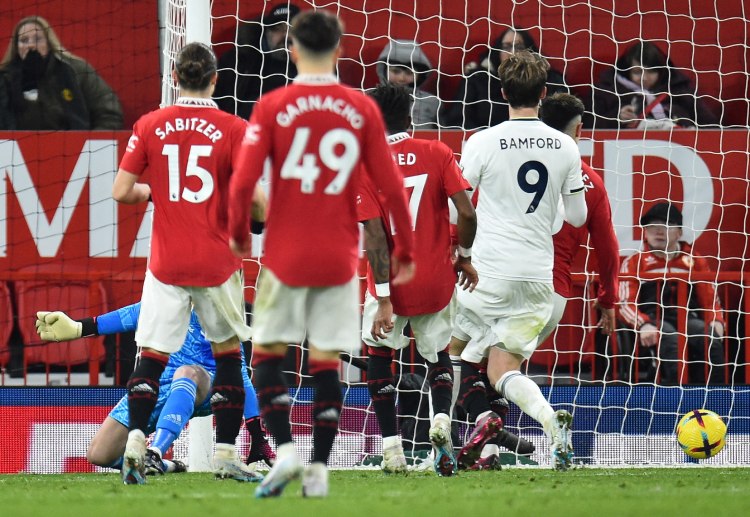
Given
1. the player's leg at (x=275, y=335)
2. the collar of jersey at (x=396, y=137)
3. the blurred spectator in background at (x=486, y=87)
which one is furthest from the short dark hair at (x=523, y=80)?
the blurred spectator in background at (x=486, y=87)

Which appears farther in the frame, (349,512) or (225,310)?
(225,310)

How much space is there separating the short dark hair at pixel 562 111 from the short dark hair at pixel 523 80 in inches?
22.1

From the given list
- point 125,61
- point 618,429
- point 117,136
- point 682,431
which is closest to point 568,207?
point 682,431

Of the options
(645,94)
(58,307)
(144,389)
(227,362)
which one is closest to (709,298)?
(645,94)

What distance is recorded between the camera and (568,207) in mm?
6363

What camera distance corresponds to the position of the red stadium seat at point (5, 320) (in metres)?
8.70

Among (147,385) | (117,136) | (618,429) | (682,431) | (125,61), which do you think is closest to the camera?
(147,385)

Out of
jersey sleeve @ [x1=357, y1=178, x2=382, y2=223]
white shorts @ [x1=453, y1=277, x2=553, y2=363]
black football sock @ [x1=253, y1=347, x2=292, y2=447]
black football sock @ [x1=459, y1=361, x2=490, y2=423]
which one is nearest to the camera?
black football sock @ [x1=253, y1=347, x2=292, y2=447]

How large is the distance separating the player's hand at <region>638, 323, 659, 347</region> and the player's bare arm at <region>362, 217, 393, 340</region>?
3204 millimetres

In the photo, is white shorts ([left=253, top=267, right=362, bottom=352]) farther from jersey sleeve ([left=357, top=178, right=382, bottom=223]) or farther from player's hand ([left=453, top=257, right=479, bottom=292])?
player's hand ([left=453, top=257, right=479, bottom=292])

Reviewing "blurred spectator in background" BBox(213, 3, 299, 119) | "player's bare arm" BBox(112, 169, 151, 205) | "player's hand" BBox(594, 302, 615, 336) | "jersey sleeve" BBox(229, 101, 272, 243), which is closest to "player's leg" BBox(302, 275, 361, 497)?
"jersey sleeve" BBox(229, 101, 272, 243)

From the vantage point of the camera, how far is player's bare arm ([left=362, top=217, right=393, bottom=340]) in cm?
595

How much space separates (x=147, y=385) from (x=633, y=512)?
221 cm

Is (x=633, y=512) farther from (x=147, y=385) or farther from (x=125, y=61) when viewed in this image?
(x=125, y=61)
